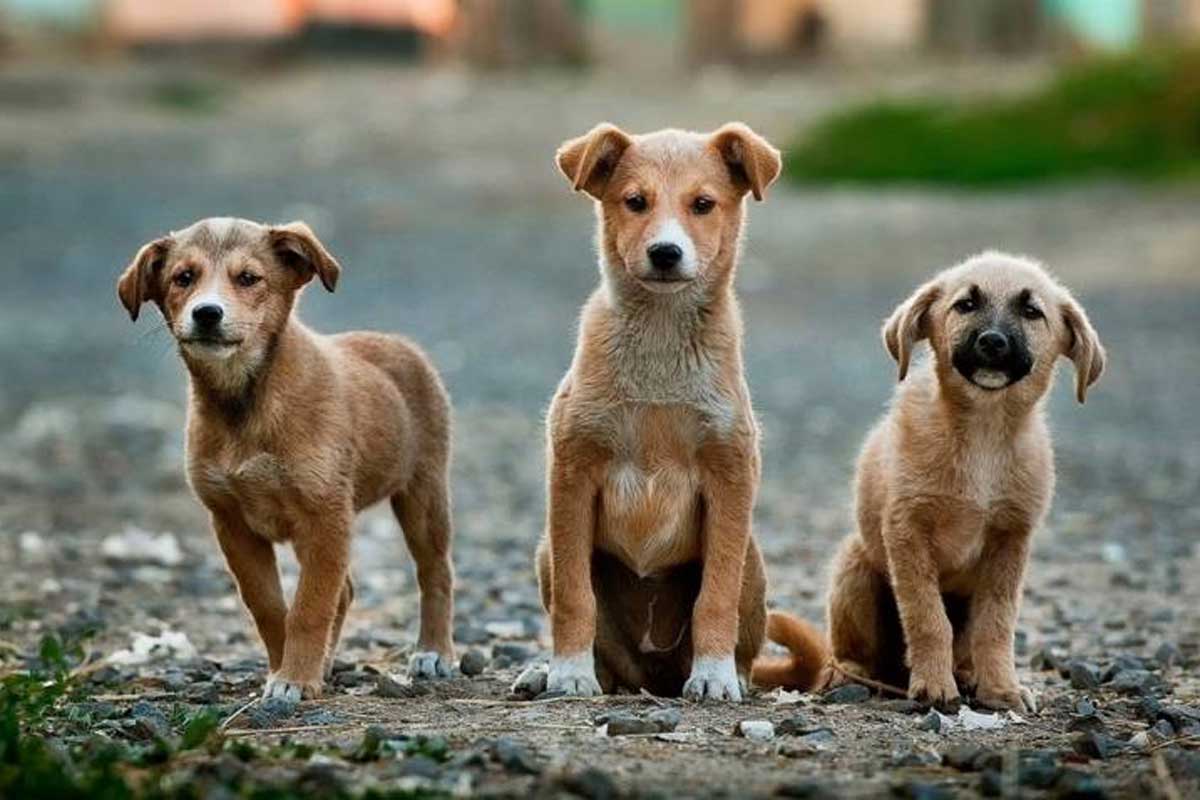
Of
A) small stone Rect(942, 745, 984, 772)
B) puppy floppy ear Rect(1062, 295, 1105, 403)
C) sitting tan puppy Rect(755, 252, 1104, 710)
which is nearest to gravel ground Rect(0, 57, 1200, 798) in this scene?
small stone Rect(942, 745, 984, 772)

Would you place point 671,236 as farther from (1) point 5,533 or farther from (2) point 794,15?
(2) point 794,15

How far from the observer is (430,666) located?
24.9ft

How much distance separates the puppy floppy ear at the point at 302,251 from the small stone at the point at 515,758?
1.83m

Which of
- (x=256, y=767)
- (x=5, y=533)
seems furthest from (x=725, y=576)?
(x=5, y=533)

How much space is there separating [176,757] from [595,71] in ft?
77.3

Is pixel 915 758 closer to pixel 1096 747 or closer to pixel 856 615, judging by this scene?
pixel 1096 747

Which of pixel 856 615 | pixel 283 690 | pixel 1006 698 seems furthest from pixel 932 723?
pixel 283 690

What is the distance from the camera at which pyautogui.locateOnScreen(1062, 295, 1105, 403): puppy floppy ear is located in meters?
7.00

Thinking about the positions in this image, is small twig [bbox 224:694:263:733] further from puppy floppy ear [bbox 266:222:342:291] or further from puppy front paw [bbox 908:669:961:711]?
puppy front paw [bbox 908:669:961:711]

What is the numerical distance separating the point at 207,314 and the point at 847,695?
2.19m

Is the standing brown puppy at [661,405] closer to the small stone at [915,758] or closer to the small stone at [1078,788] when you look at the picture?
the small stone at [915,758]

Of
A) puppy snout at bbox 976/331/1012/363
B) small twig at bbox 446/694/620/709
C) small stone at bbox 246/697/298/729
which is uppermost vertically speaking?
puppy snout at bbox 976/331/1012/363

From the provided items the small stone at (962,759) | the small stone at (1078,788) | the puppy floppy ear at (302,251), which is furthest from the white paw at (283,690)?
the small stone at (1078,788)

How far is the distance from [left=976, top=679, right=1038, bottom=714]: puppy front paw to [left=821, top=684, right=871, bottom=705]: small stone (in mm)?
368
